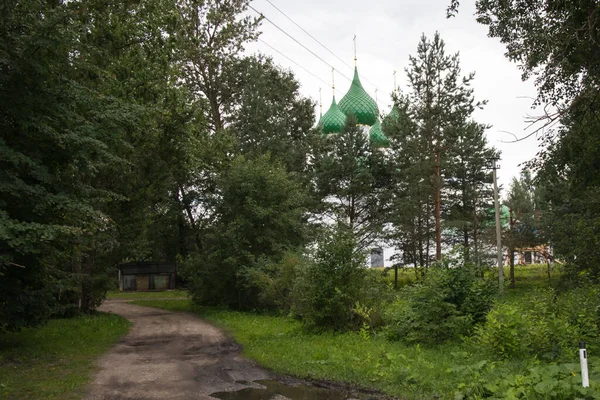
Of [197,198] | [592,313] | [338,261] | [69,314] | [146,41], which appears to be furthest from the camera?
[197,198]

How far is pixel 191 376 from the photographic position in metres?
10.3

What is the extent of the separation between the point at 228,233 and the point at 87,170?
13.1m

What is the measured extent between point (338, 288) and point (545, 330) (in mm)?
5895

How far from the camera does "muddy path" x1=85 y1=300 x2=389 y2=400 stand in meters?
8.81

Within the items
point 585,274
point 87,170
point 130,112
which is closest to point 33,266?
point 87,170

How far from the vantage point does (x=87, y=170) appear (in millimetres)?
11398

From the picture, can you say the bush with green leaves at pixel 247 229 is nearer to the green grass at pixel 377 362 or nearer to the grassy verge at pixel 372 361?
the green grass at pixel 377 362

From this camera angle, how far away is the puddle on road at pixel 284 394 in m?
8.65

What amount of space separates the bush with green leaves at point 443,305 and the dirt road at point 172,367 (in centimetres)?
369

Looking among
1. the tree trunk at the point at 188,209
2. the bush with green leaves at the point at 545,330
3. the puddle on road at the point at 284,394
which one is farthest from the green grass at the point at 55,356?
the tree trunk at the point at 188,209

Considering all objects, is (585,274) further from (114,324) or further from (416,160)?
(416,160)

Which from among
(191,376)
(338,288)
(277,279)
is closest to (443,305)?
(338,288)

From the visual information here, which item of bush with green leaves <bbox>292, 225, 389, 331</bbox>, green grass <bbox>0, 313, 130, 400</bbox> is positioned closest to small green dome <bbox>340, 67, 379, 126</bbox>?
green grass <bbox>0, 313, 130, 400</bbox>

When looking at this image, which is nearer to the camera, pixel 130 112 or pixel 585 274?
pixel 585 274
